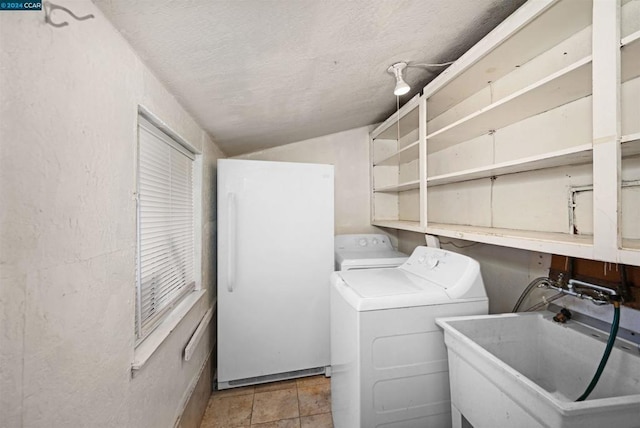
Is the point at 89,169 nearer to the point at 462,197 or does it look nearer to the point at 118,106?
the point at 118,106

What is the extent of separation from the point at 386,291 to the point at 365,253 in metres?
1.10

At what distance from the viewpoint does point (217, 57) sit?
968 millimetres

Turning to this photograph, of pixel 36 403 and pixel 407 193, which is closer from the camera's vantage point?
pixel 36 403

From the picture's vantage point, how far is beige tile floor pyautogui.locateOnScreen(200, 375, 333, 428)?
1656mm

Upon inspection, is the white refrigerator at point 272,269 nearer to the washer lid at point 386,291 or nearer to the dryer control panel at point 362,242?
the dryer control panel at point 362,242

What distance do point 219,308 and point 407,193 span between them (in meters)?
2.06

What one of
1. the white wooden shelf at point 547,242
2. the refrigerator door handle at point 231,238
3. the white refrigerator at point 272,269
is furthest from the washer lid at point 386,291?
the refrigerator door handle at point 231,238

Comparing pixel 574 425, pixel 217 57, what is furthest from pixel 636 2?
pixel 217 57

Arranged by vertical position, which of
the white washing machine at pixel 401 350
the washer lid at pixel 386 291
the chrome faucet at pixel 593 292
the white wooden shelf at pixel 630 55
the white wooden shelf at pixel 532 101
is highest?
the white wooden shelf at pixel 532 101

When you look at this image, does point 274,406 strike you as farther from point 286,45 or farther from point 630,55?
point 630,55

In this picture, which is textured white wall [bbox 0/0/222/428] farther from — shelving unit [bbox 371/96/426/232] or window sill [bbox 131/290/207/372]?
shelving unit [bbox 371/96/426/232]

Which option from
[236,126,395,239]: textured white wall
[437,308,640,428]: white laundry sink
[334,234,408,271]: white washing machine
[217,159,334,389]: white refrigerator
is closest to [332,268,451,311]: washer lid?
[437,308,640,428]: white laundry sink

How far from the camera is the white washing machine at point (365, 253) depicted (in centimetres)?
195

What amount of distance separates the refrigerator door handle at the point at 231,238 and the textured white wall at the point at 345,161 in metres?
0.95
